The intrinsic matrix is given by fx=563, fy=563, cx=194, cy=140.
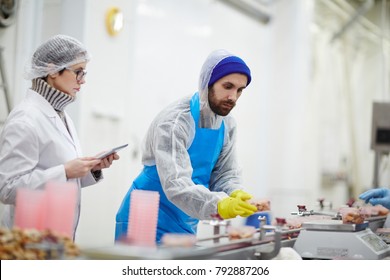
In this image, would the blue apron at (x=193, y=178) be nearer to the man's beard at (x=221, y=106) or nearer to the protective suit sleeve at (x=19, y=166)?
the man's beard at (x=221, y=106)

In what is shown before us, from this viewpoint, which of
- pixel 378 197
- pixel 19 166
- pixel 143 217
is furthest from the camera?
pixel 378 197

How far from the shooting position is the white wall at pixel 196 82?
10.9 ft

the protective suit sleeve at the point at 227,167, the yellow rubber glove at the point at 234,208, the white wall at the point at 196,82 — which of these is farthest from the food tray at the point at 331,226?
the white wall at the point at 196,82

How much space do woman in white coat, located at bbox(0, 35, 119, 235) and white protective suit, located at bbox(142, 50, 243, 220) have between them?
20 cm

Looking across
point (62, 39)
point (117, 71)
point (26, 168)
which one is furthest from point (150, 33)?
point (26, 168)

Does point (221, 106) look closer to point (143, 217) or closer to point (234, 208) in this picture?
point (234, 208)

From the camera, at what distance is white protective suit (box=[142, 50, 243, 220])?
199 cm

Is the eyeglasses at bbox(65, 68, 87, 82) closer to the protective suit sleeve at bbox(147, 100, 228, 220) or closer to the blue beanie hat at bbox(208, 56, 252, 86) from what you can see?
the protective suit sleeve at bbox(147, 100, 228, 220)

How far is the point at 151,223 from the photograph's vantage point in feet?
5.16

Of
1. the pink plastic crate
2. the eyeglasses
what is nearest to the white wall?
the eyeglasses

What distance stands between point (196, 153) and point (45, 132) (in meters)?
0.59

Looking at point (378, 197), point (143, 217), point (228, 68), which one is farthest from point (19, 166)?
point (378, 197)

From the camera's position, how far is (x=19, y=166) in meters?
1.82

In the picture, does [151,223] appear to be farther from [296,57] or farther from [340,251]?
[296,57]
